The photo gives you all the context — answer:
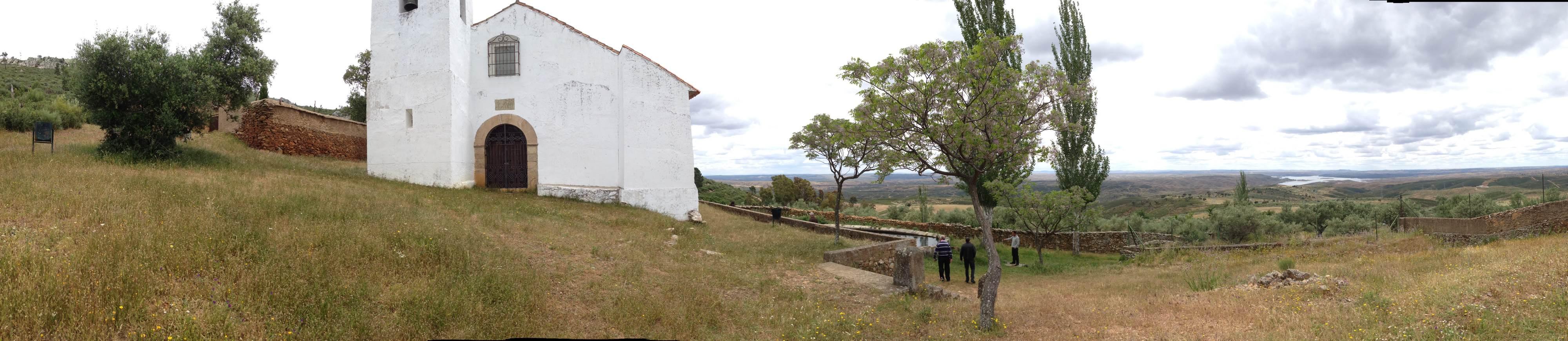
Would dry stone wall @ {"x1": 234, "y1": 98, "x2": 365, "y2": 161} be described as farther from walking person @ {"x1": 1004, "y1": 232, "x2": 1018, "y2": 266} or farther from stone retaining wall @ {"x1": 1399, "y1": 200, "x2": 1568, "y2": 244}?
stone retaining wall @ {"x1": 1399, "y1": 200, "x2": 1568, "y2": 244}

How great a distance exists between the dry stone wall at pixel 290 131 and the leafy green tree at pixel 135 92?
5.54 metres

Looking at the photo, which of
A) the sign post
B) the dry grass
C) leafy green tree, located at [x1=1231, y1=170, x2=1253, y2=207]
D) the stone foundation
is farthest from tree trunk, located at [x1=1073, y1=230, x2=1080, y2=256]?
the sign post

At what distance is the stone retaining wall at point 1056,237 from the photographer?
19328mm

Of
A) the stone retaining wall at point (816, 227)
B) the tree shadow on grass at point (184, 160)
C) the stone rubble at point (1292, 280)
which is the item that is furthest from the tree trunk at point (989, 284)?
the tree shadow on grass at point (184, 160)

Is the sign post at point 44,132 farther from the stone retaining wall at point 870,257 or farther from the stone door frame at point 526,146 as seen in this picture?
the stone retaining wall at point 870,257

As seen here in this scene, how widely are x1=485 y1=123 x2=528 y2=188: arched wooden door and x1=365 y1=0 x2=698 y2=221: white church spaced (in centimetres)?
2

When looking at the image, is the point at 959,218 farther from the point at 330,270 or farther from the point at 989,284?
the point at 330,270

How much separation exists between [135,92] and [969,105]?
14772 millimetres

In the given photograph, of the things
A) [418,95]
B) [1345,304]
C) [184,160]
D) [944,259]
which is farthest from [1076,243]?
[184,160]

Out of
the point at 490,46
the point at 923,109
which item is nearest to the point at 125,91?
the point at 490,46

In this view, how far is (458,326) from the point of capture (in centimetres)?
507

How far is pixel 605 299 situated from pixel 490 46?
38.7 feet

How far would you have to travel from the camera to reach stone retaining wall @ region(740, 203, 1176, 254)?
19328mm

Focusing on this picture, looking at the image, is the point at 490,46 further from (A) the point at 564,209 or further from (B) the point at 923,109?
(B) the point at 923,109
